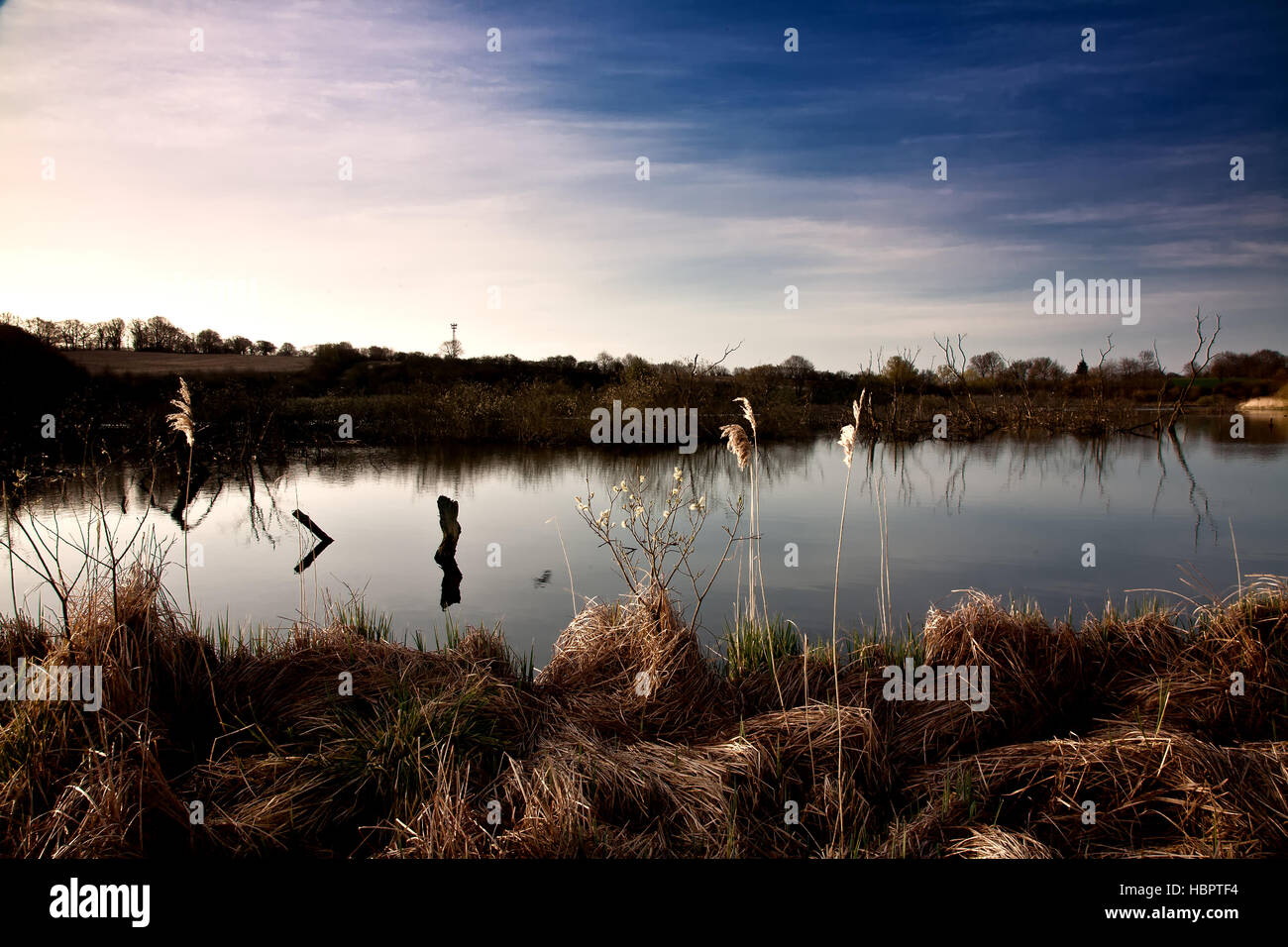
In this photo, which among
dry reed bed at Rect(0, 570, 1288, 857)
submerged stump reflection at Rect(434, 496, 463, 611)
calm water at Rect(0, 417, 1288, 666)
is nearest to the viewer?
dry reed bed at Rect(0, 570, 1288, 857)

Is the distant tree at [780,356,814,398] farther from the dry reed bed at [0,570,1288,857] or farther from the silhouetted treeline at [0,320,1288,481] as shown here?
the dry reed bed at [0,570,1288,857]

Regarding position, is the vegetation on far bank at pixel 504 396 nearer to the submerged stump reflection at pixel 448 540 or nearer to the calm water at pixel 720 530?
the calm water at pixel 720 530

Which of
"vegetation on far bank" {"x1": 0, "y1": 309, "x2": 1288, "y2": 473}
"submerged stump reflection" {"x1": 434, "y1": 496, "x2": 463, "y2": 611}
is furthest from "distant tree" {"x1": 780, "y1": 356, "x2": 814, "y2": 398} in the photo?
"submerged stump reflection" {"x1": 434, "y1": 496, "x2": 463, "y2": 611}

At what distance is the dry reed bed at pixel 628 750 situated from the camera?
3885 millimetres

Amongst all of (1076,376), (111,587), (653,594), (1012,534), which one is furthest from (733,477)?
(1076,376)

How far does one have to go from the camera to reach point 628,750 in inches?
181

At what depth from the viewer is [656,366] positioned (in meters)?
32.8

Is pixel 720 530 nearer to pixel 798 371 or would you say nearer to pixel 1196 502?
Result: pixel 1196 502

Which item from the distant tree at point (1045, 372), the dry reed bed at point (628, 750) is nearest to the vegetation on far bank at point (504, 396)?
the distant tree at point (1045, 372)

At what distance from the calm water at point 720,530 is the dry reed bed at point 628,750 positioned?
1420 millimetres

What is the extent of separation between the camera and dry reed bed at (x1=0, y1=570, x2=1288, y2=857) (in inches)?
153

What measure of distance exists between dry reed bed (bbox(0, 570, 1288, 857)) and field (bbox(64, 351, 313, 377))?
33875mm

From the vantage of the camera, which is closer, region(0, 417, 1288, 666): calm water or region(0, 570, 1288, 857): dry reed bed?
region(0, 570, 1288, 857): dry reed bed

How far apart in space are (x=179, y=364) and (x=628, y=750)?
44487mm
